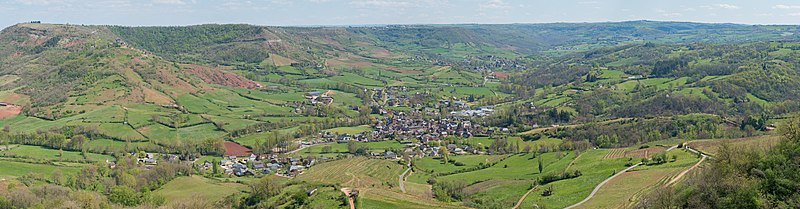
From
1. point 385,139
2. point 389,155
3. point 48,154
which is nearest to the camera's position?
point 48,154

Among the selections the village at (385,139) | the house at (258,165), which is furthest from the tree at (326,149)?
the house at (258,165)

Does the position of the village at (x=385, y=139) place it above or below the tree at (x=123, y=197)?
below

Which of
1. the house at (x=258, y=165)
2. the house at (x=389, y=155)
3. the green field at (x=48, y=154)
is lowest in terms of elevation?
the house at (x=389, y=155)

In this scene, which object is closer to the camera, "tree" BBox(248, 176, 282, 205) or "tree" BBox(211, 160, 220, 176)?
"tree" BBox(248, 176, 282, 205)

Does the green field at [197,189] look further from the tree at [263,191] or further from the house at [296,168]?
the house at [296,168]

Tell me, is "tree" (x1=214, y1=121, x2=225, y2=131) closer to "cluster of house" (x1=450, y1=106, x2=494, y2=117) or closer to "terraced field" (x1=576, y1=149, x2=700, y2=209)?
"cluster of house" (x1=450, y1=106, x2=494, y2=117)

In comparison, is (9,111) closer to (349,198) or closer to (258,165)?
(258,165)

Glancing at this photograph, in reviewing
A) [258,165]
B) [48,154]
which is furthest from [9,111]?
[258,165]

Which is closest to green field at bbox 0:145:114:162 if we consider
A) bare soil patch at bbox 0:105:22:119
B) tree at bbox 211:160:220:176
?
tree at bbox 211:160:220:176

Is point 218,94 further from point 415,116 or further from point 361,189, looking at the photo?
point 361,189
